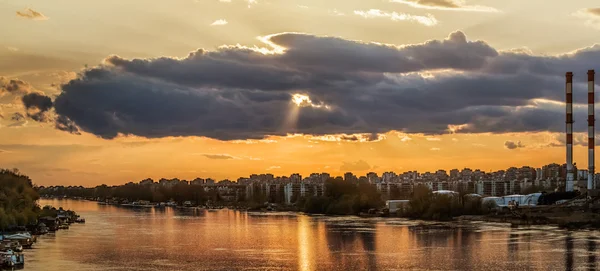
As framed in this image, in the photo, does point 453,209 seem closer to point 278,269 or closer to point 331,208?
point 331,208

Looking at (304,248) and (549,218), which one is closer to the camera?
(304,248)

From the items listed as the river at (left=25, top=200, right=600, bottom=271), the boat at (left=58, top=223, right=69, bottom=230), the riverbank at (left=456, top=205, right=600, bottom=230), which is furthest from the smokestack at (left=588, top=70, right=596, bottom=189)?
the boat at (left=58, top=223, right=69, bottom=230)

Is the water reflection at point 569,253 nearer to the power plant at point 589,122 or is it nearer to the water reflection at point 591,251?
the water reflection at point 591,251

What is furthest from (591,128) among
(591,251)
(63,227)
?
(63,227)

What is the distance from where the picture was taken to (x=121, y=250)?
48.9 meters

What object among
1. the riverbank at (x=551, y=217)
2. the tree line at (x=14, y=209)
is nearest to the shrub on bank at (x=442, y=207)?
the riverbank at (x=551, y=217)

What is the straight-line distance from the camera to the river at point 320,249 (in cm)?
4084

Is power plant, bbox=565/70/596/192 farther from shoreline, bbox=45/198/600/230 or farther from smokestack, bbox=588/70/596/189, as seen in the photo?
shoreline, bbox=45/198/600/230

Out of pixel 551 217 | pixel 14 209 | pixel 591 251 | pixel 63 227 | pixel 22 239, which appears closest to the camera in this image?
pixel 591 251

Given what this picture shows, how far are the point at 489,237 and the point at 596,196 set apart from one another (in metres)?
26.3

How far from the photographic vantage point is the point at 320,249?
49.6 m

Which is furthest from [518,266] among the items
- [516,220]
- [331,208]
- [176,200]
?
[176,200]

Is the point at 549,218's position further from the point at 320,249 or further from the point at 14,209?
the point at 14,209

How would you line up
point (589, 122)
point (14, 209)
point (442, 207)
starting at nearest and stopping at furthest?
point (14, 209) → point (589, 122) → point (442, 207)
